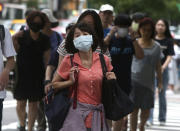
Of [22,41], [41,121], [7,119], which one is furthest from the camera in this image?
[7,119]

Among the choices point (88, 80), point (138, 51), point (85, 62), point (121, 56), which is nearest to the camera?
point (88, 80)

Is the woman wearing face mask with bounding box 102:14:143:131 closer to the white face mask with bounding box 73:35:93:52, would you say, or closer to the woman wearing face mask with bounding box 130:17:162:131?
the woman wearing face mask with bounding box 130:17:162:131

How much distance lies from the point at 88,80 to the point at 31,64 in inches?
134

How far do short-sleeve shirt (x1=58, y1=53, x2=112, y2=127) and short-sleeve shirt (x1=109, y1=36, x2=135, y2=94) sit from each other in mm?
2328

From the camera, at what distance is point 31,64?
907 centimetres

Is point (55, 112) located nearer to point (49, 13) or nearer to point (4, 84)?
point (4, 84)

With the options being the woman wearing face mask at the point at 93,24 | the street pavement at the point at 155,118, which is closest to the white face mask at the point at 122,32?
the woman wearing face mask at the point at 93,24

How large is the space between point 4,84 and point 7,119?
6.12 metres

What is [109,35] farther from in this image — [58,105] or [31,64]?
[58,105]

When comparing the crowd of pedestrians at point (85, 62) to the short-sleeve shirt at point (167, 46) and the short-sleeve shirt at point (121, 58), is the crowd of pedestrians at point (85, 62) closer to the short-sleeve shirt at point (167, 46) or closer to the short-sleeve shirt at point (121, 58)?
the short-sleeve shirt at point (121, 58)

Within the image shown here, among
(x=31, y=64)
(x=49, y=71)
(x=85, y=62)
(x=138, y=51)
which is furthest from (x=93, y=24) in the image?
(x=31, y=64)

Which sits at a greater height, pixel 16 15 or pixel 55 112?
pixel 55 112

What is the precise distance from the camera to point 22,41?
8938 millimetres

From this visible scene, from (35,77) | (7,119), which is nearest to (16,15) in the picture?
(7,119)
